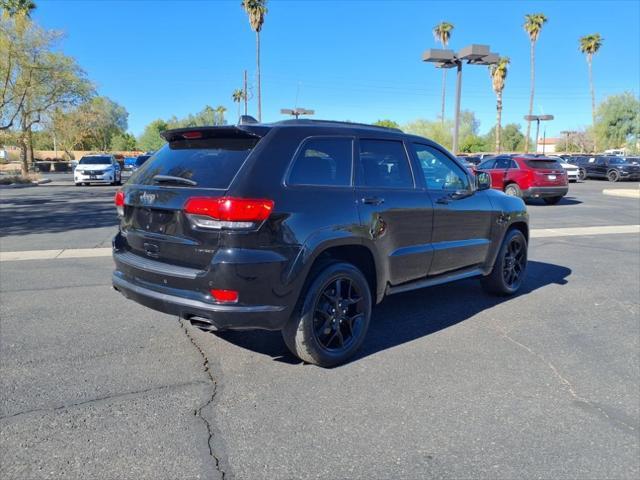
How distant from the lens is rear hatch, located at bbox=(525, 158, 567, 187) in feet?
58.1

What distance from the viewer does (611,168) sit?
34.9 meters

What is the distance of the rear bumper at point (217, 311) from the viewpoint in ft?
11.5

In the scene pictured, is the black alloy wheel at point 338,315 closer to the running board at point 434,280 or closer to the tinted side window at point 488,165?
the running board at point 434,280

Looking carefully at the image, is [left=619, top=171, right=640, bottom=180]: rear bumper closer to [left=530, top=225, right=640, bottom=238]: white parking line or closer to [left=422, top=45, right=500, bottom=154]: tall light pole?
[left=422, top=45, right=500, bottom=154]: tall light pole

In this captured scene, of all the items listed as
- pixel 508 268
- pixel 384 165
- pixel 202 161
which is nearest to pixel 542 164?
pixel 508 268

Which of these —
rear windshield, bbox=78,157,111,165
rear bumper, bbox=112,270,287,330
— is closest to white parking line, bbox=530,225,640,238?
rear bumper, bbox=112,270,287,330

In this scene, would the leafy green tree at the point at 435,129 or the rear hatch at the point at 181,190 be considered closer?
the rear hatch at the point at 181,190

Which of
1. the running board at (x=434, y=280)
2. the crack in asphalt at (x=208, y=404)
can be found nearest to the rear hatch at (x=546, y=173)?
the running board at (x=434, y=280)

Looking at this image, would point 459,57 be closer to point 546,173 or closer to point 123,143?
point 546,173

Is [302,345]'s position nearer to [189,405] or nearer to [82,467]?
[189,405]

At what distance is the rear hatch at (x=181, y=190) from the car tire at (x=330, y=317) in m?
0.82

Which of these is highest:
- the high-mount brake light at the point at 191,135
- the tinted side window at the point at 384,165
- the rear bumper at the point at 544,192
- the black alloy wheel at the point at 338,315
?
the high-mount brake light at the point at 191,135

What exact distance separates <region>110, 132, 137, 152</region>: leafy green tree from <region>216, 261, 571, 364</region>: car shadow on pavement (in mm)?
98363

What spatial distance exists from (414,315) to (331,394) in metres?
2.05
